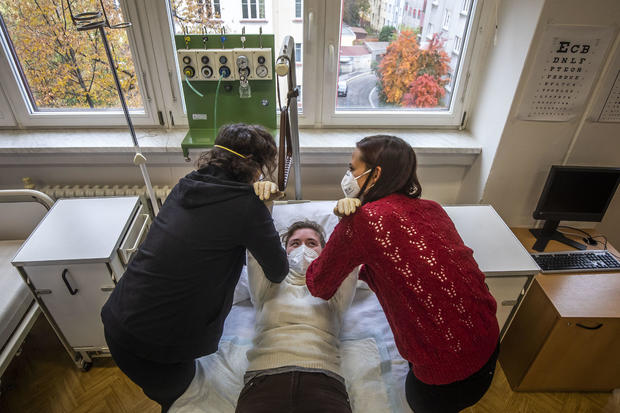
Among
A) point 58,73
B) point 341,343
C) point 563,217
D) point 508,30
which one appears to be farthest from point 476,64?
point 58,73

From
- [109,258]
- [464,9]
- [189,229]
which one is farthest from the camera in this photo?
[464,9]

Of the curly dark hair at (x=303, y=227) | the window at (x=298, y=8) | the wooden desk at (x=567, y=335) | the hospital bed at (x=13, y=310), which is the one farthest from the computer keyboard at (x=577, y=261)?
the hospital bed at (x=13, y=310)

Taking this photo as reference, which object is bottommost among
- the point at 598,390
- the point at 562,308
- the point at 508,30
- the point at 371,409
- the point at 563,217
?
the point at 598,390

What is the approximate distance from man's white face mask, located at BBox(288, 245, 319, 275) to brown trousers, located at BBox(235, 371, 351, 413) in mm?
468

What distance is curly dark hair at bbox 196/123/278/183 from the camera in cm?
121

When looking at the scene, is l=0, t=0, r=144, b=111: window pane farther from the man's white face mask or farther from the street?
the man's white face mask

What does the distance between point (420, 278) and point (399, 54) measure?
1457mm

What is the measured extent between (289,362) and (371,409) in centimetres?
35

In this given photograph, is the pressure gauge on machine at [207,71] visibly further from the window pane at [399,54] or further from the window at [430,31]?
the window at [430,31]

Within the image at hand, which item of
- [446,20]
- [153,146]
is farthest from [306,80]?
[153,146]

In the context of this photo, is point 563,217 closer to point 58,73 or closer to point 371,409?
point 371,409

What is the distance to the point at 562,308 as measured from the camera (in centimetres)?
151

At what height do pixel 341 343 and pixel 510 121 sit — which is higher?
pixel 510 121

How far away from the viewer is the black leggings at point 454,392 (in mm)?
1168
